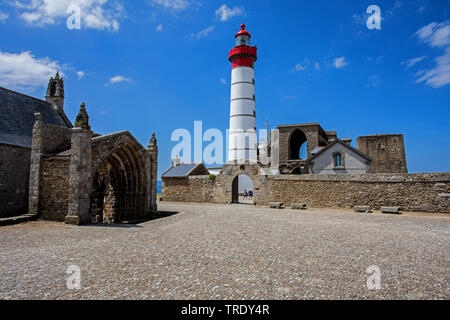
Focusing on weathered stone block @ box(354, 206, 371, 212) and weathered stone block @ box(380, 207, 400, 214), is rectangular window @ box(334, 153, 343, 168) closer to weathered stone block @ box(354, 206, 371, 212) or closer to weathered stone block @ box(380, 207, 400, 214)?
weathered stone block @ box(354, 206, 371, 212)

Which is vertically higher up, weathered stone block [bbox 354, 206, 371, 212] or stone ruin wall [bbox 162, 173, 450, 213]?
stone ruin wall [bbox 162, 173, 450, 213]

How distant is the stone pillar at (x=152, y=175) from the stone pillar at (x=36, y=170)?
16.7 ft

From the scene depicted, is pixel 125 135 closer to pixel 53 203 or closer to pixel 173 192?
pixel 53 203

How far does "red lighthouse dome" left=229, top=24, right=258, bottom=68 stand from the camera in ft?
79.6

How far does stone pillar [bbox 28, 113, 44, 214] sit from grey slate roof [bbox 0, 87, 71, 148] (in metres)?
2.06

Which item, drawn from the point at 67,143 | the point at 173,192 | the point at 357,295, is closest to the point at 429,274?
the point at 357,295

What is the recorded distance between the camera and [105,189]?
13945 millimetres

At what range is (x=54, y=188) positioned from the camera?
1014 cm

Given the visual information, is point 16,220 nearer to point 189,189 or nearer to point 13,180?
point 13,180

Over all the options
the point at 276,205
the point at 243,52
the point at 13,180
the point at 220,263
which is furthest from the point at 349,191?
the point at 13,180

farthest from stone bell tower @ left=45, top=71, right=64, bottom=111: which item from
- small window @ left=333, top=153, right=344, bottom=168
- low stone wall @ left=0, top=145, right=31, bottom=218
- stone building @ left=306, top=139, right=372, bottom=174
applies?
small window @ left=333, top=153, right=344, bottom=168

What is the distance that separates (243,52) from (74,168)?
19543mm

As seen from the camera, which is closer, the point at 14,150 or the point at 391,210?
the point at 14,150

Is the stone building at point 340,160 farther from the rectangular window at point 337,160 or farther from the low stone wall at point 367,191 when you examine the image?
the low stone wall at point 367,191
